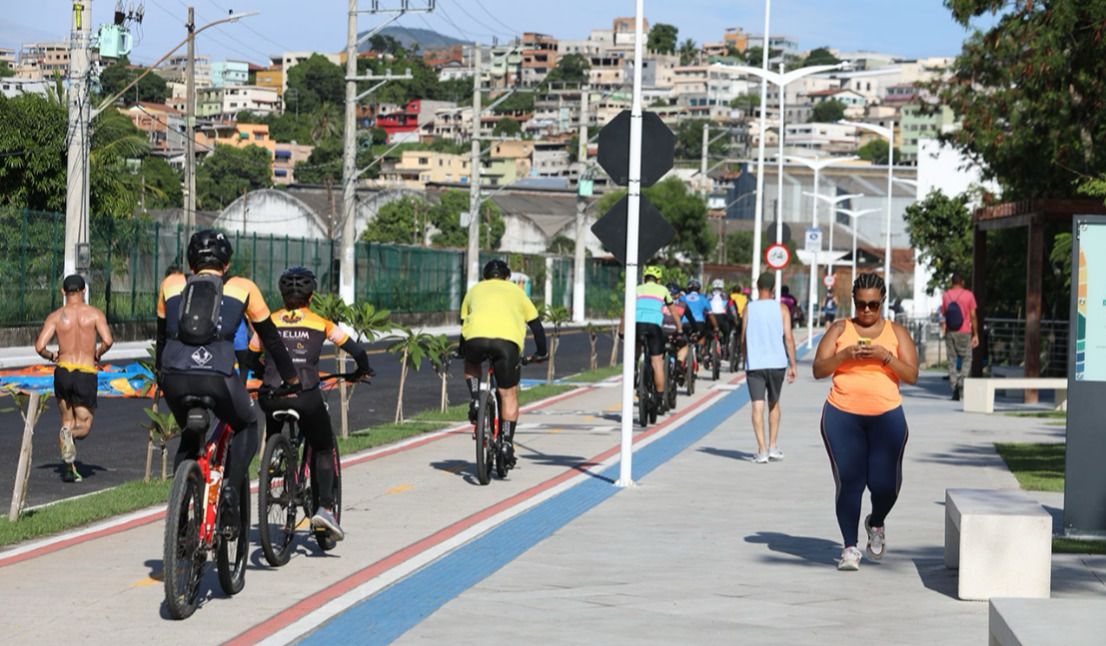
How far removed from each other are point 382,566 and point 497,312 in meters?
4.61

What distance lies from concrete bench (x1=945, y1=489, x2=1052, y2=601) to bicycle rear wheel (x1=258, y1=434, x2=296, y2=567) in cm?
376

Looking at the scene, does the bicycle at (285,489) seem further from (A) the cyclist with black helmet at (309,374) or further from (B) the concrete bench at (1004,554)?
(B) the concrete bench at (1004,554)

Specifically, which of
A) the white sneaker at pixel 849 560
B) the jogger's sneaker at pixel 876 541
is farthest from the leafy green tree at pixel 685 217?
the white sneaker at pixel 849 560

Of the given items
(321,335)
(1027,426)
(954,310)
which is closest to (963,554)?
(321,335)

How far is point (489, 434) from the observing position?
15117mm

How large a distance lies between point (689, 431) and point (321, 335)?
11601 millimetres

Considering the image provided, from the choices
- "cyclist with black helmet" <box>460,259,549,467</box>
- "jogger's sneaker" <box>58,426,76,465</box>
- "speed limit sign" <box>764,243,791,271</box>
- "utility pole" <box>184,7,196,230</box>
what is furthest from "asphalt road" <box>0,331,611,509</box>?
"utility pole" <box>184,7,196,230</box>

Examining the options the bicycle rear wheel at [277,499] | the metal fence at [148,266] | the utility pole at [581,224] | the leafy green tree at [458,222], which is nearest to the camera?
the bicycle rear wheel at [277,499]

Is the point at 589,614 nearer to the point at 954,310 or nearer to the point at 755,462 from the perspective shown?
the point at 755,462

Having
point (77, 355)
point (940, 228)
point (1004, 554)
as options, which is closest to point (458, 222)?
point (940, 228)

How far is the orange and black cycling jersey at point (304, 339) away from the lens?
1049cm

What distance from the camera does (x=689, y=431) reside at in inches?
859

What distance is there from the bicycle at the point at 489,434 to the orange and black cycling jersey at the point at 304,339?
4161 millimetres

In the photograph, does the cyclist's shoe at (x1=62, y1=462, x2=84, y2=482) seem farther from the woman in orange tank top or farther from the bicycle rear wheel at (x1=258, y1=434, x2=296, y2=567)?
the woman in orange tank top
